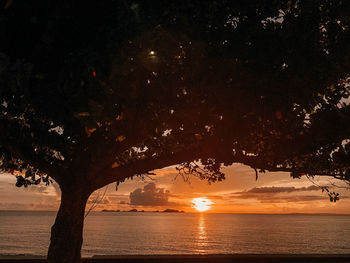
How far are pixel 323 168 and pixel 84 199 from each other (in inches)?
352

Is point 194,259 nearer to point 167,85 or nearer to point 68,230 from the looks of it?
point 68,230

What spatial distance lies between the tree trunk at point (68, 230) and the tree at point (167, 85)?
34 millimetres

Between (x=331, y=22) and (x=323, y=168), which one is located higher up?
(x=331, y=22)

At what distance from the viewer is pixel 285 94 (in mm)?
10258

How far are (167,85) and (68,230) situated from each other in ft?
22.4

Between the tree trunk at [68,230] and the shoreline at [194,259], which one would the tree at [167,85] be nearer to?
the tree trunk at [68,230]

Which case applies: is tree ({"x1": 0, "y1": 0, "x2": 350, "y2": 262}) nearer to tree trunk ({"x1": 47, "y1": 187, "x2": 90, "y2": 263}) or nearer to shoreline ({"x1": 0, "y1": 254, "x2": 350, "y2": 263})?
tree trunk ({"x1": 47, "y1": 187, "x2": 90, "y2": 263})

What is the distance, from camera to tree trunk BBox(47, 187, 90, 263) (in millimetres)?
13320

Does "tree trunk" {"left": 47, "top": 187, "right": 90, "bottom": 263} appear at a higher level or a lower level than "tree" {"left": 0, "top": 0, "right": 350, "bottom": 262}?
lower

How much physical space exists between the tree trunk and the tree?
0.03 m

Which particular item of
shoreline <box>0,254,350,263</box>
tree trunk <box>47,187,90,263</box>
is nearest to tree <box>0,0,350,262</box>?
tree trunk <box>47,187,90,263</box>

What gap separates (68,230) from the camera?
13516 mm

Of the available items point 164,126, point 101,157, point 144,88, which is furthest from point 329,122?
point 101,157

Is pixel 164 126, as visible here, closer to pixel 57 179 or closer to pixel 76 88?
pixel 57 179
